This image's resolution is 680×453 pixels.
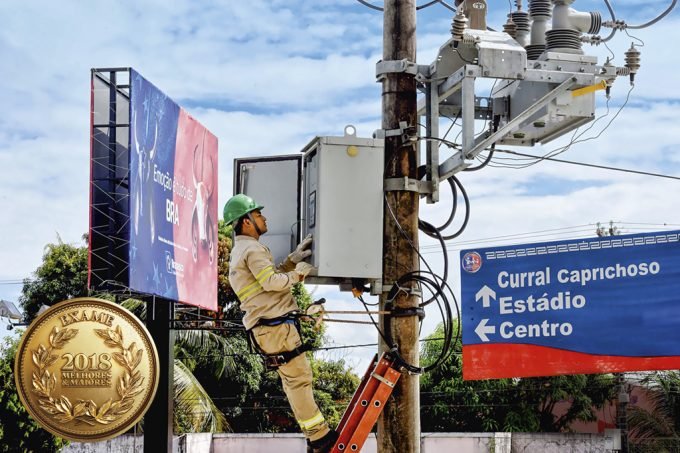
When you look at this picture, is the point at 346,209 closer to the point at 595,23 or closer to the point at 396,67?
the point at 396,67

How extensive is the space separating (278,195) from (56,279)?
28.4 meters

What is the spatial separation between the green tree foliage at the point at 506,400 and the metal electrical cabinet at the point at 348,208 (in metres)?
28.4

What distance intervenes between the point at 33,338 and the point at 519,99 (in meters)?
11.0

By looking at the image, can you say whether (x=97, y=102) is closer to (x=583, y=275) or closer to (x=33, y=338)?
(x=33, y=338)

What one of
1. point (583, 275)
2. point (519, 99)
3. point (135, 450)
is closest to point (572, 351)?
point (583, 275)

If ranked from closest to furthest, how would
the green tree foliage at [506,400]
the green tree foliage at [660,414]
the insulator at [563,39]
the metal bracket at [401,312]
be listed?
the metal bracket at [401,312]
the insulator at [563,39]
the green tree foliage at [660,414]
the green tree foliage at [506,400]

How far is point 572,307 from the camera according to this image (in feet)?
42.0

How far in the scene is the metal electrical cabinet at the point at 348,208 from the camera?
330 inches

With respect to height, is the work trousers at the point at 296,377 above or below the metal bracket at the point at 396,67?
below

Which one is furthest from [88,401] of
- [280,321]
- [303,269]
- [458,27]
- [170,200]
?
[458,27]

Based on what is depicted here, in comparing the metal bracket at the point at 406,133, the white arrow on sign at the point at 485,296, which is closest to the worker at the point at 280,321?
the metal bracket at the point at 406,133

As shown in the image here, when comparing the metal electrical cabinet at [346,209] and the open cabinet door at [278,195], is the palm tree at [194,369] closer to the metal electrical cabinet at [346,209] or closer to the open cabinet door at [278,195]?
the open cabinet door at [278,195]

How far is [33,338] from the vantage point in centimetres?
1755

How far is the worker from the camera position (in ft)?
27.0
